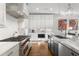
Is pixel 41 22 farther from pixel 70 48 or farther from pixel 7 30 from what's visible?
pixel 70 48

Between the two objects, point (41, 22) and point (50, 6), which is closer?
point (50, 6)

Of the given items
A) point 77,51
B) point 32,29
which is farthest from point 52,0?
point 32,29

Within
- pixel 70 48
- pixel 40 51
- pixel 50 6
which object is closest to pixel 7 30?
pixel 70 48

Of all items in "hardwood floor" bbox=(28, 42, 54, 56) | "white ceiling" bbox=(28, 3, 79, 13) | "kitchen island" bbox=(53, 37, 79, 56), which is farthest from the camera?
"white ceiling" bbox=(28, 3, 79, 13)

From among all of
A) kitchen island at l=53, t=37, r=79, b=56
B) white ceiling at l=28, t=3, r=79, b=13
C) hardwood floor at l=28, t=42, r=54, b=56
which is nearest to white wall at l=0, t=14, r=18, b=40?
kitchen island at l=53, t=37, r=79, b=56

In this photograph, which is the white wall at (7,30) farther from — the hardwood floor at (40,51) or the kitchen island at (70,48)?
the hardwood floor at (40,51)

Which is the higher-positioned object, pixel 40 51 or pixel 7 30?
pixel 7 30

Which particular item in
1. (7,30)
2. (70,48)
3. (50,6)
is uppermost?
(50,6)

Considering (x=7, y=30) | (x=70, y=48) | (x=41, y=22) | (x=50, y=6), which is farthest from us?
(x=41, y=22)

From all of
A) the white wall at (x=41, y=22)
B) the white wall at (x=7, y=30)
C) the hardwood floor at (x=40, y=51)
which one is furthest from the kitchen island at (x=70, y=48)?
the white wall at (x=41, y=22)

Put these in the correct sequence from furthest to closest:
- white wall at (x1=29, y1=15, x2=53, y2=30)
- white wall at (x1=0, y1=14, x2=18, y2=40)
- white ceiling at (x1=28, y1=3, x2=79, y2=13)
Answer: white wall at (x1=29, y1=15, x2=53, y2=30) < white ceiling at (x1=28, y1=3, x2=79, y2=13) < white wall at (x1=0, y1=14, x2=18, y2=40)

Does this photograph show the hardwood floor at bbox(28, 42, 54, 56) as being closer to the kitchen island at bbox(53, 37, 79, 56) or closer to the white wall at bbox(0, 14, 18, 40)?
the white wall at bbox(0, 14, 18, 40)

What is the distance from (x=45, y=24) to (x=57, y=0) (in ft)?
23.4

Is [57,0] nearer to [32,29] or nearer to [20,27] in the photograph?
[20,27]
